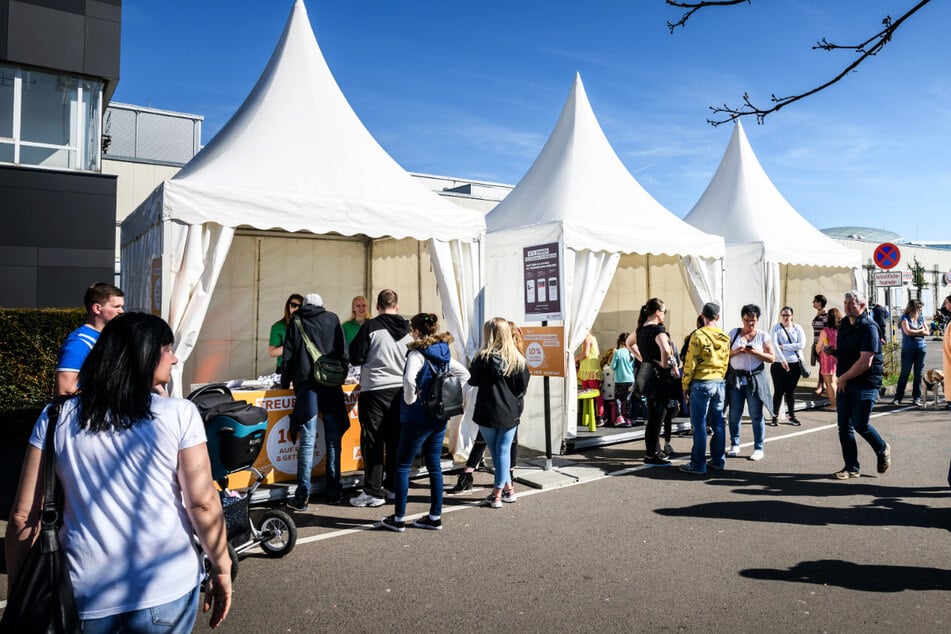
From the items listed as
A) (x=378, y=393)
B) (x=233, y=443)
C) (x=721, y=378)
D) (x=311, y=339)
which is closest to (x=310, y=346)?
(x=311, y=339)

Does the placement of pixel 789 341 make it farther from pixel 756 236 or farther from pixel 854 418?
pixel 854 418

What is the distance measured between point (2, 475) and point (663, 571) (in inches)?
249

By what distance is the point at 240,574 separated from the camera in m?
3.86

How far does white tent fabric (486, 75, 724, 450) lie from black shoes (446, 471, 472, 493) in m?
1.66

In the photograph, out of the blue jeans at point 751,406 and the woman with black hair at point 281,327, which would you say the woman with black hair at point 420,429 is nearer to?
the woman with black hair at point 281,327

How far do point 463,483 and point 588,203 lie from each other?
4431mm

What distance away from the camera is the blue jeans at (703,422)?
6207 millimetres

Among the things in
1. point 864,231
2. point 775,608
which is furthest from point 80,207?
point 864,231

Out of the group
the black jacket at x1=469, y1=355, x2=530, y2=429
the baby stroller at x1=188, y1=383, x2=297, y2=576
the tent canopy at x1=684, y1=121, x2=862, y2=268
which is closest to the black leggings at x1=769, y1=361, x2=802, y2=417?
the tent canopy at x1=684, y1=121, x2=862, y2=268

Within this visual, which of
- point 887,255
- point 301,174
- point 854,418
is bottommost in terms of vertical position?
point 854,418

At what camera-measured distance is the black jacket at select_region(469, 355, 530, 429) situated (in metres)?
5.04

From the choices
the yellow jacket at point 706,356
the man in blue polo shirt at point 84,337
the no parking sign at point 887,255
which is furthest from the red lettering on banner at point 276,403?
the no parking sign at point 887,255

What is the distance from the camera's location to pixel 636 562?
4.00 meters

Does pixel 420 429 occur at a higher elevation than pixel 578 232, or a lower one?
lower
